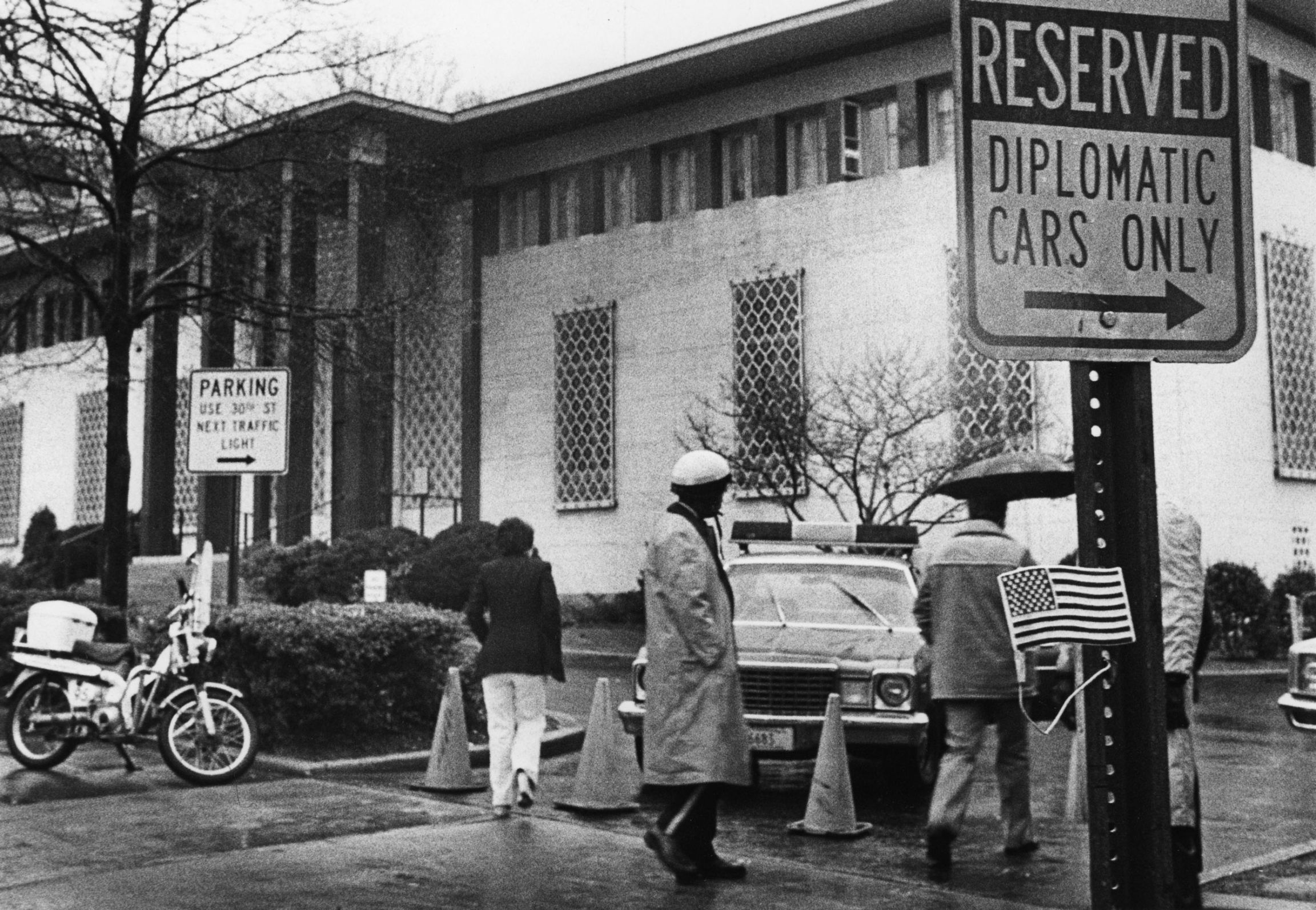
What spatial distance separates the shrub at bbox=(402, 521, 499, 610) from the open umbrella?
65.4 feet

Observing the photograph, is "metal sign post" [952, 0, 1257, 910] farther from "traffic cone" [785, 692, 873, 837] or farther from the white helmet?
"traffic cone" [785, 692, 873, 837]

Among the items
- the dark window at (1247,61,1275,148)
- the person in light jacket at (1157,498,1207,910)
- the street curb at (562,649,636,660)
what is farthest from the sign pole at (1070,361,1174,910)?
the dark window at (1247,61,1275,148)

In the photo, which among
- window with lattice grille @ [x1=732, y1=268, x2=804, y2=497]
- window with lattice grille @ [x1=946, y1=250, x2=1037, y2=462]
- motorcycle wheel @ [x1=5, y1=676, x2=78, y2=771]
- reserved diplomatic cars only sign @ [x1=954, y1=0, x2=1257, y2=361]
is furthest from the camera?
window with lattice grille @ [x1=732, y1=268, x2=804, y2=497]

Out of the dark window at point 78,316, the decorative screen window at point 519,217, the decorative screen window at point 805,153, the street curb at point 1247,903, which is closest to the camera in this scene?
the street curb at point 1247,903

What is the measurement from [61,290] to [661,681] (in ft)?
52.4

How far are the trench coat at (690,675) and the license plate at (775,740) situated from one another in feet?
9.09

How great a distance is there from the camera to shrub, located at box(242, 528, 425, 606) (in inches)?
1204

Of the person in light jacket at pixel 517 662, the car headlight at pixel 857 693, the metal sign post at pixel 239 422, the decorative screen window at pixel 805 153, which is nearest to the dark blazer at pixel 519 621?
the person in light jacket at pixel 517 662

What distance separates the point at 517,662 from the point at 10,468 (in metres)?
42.2

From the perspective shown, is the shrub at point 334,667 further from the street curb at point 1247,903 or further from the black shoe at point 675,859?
the street curb at point 1247,903

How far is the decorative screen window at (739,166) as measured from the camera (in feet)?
106

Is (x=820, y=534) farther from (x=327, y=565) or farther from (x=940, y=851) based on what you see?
(x=327, y=565)

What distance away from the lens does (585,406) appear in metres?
33.9

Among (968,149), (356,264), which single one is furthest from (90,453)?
(968,149)
